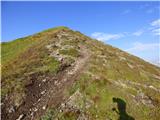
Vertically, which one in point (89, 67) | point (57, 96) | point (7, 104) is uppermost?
point (89, 67)

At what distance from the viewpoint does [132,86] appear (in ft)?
124

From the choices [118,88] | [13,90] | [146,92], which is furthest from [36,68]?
[146,92]

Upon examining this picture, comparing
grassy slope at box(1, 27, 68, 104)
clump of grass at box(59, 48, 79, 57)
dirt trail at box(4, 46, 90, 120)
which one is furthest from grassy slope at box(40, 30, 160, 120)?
grassy slope at box(1, 27, 68, 104)

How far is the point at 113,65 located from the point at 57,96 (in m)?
13.4

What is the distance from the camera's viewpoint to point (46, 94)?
35.6 m

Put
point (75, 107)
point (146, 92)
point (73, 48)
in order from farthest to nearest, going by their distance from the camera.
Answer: point (73, 48) < point (146, 92) < point (75, 107)

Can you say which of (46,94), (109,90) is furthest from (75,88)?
(109,90)

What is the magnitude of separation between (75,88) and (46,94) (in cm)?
435

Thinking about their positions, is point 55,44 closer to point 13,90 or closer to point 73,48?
point 73,48

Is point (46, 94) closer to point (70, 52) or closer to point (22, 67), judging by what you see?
point (22, 67)

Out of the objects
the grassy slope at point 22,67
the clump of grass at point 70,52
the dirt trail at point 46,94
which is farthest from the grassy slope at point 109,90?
the grassy slope at point 22,67

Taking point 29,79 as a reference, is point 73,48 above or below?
above

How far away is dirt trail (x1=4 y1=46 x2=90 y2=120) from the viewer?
32844 millimetres

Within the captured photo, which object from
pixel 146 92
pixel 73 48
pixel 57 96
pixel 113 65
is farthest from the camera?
pixel 73 48
